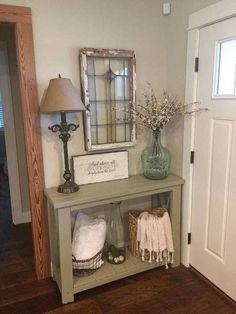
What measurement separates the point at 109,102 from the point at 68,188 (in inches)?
30.3

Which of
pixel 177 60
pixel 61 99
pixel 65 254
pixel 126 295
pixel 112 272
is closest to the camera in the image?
pixel 61 99

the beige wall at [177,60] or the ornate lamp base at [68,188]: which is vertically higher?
the beige wall at [177,60]

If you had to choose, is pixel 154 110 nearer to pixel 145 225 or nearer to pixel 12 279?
pixel 145 225

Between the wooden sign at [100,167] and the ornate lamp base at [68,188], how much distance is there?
0.12 m

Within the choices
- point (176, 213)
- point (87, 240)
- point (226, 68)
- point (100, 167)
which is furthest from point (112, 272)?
point (226, 68)

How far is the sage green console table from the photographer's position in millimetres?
1908

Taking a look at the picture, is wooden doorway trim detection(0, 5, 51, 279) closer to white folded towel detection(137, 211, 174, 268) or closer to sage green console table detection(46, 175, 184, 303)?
sage green console table detection(46, 175, 184, 303)

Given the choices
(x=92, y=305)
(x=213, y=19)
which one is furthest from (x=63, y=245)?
(x=213, y=19)

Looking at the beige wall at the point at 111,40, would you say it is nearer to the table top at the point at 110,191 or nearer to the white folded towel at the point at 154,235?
the table top at the point at 110,191

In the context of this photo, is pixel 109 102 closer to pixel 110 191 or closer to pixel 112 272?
pixel 110 191

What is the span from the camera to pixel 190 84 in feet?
6.95

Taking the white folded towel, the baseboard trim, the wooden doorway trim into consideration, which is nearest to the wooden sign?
the wooden doorway trim

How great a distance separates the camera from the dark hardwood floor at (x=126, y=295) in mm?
1920

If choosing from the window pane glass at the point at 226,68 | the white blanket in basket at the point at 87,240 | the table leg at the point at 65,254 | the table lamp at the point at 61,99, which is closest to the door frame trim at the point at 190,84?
the window pane glass at the point at 226,68
